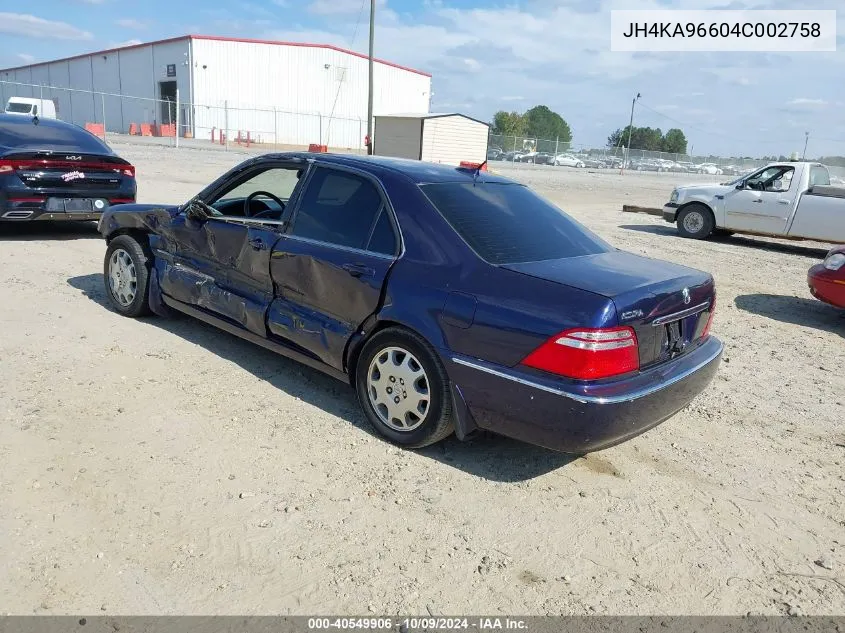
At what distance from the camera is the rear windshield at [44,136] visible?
332 inches

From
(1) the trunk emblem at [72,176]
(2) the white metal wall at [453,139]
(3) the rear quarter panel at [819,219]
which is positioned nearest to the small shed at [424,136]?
(2) the white metal wall at [453,139]

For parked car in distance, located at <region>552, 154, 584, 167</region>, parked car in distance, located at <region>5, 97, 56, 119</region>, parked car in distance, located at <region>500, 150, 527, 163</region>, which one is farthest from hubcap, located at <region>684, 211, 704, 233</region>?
parked car in distance, located at <region>552, 154, 584, 167</region>

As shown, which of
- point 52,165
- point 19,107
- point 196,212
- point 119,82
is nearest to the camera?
point 196,212

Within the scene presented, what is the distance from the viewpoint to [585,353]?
3080 millimetres

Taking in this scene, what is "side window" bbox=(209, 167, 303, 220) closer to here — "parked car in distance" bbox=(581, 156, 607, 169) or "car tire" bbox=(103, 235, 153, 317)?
"car tire" bbox=(103, 235, 153, 317)

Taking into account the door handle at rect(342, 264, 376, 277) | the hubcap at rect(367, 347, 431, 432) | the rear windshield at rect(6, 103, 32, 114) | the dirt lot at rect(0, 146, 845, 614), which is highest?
the rear windshield at rect(6, 103, 32, 114)

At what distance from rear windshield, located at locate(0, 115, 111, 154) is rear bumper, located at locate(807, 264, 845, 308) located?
863cm

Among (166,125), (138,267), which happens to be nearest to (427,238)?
(138,267)

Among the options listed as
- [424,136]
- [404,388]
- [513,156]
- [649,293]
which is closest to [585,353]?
[649,293]

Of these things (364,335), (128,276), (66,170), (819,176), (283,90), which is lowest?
(128,276)

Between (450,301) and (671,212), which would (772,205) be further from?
(450,301)

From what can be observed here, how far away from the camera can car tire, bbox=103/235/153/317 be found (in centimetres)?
553

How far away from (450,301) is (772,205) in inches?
453

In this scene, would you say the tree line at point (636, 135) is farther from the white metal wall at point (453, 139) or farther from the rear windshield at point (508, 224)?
the rear windshield at point (508, 224)
